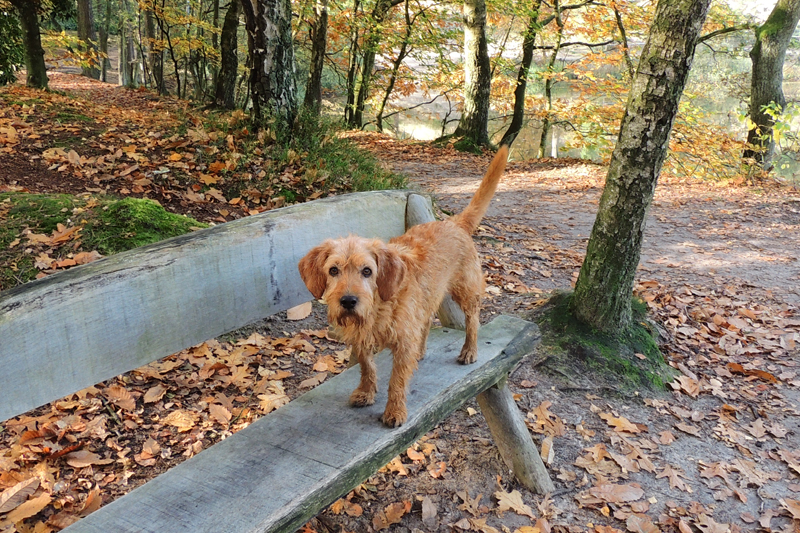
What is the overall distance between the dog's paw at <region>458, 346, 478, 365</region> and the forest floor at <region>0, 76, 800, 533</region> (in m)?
0.92

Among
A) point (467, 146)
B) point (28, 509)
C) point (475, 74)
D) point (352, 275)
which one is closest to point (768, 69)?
point (475, 74)

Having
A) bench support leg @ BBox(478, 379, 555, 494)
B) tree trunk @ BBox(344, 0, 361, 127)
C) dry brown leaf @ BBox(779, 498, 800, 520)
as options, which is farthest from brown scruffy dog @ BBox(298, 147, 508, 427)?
tree trunk @ BBox(344, 0, 361, 127)

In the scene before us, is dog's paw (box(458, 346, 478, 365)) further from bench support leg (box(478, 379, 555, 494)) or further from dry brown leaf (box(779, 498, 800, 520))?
dry brown leaf (box(779, 498, 800, 520))

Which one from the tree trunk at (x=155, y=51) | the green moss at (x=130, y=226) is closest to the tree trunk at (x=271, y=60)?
the green moss at (x=130, y=226)

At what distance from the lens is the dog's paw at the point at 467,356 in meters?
3.12

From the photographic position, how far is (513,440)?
3469 millimetres

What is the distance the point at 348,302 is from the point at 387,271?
9.9 inches

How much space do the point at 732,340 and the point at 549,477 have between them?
3.07 metres

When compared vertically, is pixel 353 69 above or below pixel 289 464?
above

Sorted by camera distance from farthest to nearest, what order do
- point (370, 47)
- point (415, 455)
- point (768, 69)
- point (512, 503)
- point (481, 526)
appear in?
point (370, 47) < point (768, 69) < point (415, 455) < point (512, 503) < point (481, 526)

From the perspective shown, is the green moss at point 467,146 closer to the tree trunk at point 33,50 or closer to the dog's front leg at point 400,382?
the tree trunk at point 33,50

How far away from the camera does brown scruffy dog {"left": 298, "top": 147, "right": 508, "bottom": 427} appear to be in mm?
2314

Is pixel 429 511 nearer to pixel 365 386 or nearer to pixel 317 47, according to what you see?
pixel 365 386

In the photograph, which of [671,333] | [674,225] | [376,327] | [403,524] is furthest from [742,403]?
[674,225]
